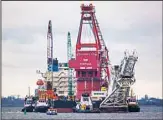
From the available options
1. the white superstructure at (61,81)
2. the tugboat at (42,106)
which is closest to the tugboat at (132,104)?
the tugboat at (42,106)

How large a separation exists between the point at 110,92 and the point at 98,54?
14.6 metres

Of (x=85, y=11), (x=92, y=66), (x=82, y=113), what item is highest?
(x=85, y=11)

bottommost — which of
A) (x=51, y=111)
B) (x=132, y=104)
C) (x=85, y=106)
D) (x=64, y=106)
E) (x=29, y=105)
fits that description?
(x=51, y=111)

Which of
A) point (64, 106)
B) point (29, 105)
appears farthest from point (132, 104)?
point (29, 105)

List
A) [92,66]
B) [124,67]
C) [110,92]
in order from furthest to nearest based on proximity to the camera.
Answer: [92,66] < [110,92] < [124,67]

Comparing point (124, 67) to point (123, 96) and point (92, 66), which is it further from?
point (92, 66)

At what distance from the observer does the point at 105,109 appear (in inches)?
4218

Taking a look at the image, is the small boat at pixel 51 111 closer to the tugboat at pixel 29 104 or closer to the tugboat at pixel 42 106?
the tugboat at pixel 42 106

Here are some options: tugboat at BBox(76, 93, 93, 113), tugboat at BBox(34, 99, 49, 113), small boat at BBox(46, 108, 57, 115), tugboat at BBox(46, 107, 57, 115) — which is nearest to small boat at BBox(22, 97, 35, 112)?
tugboat at BBox(34, 99, 49, 113)

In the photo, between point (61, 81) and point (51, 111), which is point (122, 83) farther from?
point (61, 81)

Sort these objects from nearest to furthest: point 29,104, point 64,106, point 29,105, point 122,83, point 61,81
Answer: point 122,83 → point 64,106 → point 29,105 → point 29,104 → point 61,81

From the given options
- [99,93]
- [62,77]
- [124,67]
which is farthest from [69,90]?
[124,67]

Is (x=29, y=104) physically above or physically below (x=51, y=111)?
above

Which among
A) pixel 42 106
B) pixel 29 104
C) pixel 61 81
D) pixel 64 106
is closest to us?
pixel 64 106
